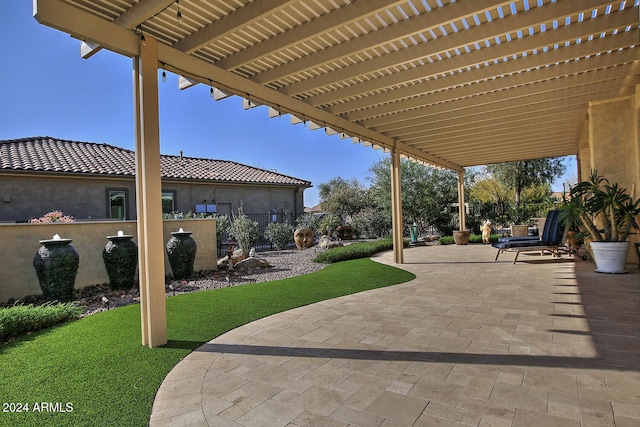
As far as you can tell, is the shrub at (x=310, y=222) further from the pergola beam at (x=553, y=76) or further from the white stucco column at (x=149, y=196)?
the white stucco column at (x=149, y=196)

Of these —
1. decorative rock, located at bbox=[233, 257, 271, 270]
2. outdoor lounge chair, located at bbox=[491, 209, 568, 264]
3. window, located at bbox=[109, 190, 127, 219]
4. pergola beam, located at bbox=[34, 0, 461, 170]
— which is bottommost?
decorative rock, located at bbox=[233, 257, 271, 270]

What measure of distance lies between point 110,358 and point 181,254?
430 cm

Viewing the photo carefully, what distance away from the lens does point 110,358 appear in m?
3.26

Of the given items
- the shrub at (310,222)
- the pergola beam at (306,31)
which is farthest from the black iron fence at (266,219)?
the pergola beam at (306,31)

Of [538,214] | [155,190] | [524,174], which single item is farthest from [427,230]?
[155,190]

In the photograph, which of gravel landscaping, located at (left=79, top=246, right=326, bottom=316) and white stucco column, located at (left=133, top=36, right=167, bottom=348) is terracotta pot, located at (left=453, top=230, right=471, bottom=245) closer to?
gravel landscaping, located at (left=79, top=246, right=326, bottom=316)

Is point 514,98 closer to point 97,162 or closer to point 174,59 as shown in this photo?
point 174,59

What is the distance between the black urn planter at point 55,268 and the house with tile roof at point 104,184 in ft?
22.3

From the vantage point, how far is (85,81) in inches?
644

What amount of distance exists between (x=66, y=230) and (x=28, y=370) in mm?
4164

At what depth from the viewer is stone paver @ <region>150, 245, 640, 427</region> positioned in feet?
7.22

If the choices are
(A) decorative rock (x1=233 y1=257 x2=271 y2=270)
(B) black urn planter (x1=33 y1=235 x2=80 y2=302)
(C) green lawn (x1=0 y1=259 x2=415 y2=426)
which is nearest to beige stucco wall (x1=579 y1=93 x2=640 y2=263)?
(C) green lawn (x1=0 y1=259 x2=415 y2=426)

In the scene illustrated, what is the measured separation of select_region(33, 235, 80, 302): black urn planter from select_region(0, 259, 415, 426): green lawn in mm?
1431

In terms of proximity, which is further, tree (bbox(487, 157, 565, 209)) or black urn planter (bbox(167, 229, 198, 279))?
tree (bbox(487, 157, 565, 209))
